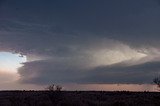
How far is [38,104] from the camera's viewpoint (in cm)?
6738

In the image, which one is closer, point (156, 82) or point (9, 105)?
point (9, 105)

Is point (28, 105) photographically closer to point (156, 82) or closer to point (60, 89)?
point (60, 89)

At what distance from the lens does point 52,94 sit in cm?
7419

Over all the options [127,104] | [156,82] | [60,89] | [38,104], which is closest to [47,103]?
[38,104]

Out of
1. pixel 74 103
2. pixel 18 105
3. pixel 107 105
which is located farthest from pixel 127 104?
pixel 18 105

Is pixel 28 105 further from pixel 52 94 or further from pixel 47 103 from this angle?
pixel 52 94

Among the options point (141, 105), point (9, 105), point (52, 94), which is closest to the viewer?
point (9, 105)

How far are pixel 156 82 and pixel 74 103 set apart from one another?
14104mm

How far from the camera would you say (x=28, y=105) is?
2611 inches

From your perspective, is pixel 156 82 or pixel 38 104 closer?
pixel 38 104

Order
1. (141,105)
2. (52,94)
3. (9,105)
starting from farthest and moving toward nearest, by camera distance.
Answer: (52,94) < (141,105) < (9,105)

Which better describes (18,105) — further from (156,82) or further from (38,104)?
(156,82)

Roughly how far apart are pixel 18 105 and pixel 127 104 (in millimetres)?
18208

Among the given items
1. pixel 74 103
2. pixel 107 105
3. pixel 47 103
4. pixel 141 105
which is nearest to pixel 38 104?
pixel 47 103
